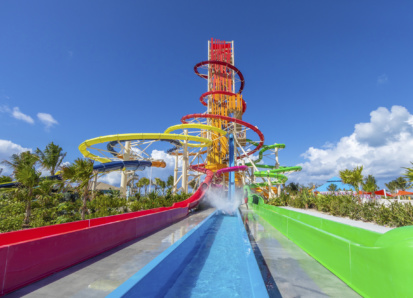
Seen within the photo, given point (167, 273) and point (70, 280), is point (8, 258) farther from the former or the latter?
point (167, 273)

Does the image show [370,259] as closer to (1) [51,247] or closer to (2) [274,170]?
(1) [51,247]

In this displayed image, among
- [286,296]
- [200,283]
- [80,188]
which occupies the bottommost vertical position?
[200,283]

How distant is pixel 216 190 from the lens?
20688 mm

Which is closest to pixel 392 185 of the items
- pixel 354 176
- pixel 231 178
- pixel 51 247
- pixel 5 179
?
pixel 354 176

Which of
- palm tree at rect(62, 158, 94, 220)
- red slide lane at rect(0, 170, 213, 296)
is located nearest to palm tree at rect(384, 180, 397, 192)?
palm tree at rect(62, 158, 94, 220)

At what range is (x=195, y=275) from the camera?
13.0 feet

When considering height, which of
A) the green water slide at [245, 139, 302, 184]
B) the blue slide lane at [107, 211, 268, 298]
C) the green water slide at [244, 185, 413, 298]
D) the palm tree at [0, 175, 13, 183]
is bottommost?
the blue slide lane at [107, 211, 268, 298]

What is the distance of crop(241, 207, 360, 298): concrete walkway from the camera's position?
2867 millimetres

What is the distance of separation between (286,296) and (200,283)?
1.47 meters

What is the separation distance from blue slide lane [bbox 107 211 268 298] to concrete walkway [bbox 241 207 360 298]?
338mm

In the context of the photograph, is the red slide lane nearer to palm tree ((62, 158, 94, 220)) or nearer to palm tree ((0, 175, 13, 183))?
palm tree ((62, 158, 94, 220))

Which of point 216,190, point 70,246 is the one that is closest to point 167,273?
point 70,246

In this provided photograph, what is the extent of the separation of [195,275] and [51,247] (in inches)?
97.9

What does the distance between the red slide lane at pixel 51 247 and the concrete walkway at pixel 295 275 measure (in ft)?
11.1
